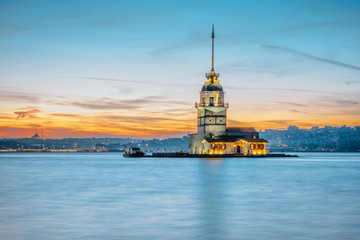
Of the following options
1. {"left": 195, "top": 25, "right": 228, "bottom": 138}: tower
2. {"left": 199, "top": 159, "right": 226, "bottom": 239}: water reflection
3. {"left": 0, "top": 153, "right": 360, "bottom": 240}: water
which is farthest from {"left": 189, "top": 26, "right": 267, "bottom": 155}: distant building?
{"left": 0, "top": 153, "right": 360, "bottom": 240}: water

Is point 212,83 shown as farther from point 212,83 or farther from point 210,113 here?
point 210,113

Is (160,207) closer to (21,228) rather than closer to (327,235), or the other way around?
(21,228)

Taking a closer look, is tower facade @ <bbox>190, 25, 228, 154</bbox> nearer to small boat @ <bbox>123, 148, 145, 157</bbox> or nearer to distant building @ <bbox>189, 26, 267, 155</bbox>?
distant building @ <bbox>189, 26, 267, 155</bbox>

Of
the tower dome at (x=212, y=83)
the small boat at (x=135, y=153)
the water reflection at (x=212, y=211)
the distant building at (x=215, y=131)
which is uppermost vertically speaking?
the tower dome at (x=212, y=83)

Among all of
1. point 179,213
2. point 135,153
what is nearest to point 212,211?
point 179,213

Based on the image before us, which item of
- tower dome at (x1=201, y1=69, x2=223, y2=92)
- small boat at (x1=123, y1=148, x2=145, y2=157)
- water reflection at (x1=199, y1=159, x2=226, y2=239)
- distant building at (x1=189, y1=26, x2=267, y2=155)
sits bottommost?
water reflection at (x1=199, y1=159, x2=226, y2=239)

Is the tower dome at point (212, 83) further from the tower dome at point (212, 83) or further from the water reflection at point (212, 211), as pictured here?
the water reflection at point (212, 211)

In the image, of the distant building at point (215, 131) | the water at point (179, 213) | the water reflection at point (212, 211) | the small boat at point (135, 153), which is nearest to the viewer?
the water at point (179, 213)

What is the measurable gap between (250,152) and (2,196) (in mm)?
85306

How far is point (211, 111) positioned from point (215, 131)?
4.49m

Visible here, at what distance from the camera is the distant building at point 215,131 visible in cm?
11169

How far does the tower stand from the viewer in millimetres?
112000

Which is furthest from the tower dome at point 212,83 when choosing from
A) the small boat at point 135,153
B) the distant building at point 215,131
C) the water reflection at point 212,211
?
the water reflection at point 212,211

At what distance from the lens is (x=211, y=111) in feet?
368
